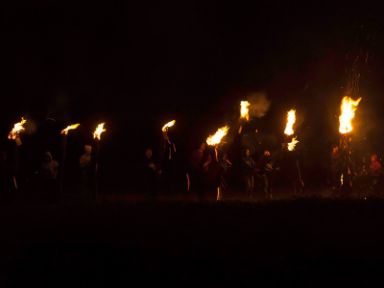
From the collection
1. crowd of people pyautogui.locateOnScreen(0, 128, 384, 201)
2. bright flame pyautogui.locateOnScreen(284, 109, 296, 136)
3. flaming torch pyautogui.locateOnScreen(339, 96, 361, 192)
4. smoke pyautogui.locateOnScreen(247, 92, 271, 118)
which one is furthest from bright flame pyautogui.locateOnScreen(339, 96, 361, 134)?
smoke pyautogui.locateOnScreen(247, 92, 271, 118)

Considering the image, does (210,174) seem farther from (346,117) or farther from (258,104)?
(258,104)

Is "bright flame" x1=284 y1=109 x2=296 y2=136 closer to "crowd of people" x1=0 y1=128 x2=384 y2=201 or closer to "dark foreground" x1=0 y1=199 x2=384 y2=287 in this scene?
"crowd of people" x1=0 y1=128 x2=384 y2=201

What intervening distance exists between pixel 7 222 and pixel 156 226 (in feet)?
9.87

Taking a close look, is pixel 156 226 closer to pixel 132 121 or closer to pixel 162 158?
pixel 162 158

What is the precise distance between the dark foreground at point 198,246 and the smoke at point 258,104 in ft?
62.9

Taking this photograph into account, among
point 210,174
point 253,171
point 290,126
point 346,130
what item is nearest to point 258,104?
point 290,126

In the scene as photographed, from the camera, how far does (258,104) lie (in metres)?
30.3

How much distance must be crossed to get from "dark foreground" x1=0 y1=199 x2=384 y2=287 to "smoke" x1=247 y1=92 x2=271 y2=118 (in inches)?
755

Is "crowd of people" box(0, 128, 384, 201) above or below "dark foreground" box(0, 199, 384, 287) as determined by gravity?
above

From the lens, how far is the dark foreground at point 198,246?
23.9ft

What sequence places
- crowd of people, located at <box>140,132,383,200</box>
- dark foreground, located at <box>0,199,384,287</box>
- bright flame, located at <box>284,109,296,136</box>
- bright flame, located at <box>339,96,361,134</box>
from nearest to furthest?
1. dark foreground, located at <box>0,199,384,287</box>
2. crowd of people, located at <box>140,132,383,200</box>
3. bright flame, located at <box>339,96,361,134</box>
4. bright flame, located at <box>284,109,296,136</box>

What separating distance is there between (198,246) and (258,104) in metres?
22.7

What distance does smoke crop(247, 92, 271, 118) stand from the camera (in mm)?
29750

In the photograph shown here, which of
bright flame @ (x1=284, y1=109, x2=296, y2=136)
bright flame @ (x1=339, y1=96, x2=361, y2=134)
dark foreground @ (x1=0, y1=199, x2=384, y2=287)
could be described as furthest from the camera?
bright flame @ (x1=284, y1=109, x2=296, y2=136)
